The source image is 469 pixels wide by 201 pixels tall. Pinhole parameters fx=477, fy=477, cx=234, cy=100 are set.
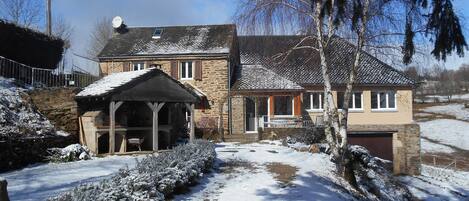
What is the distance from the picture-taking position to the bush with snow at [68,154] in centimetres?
1589

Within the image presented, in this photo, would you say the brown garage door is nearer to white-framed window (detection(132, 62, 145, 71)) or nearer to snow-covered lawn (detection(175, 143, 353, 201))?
snow-covered lawn (detection(175, 143, 353, 201))

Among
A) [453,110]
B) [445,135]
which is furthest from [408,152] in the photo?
[453,110]

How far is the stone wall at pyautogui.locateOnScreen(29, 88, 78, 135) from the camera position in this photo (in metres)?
18.1

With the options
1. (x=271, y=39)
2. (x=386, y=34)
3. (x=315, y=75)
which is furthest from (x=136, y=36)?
(x=386, y=34)

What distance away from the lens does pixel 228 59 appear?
93.0 feet

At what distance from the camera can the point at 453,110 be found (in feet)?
177

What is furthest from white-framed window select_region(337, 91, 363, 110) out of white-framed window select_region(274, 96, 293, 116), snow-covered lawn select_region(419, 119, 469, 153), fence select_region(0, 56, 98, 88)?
fence select_region(0, 56, 98, 88)

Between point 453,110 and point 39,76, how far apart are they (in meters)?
46.9

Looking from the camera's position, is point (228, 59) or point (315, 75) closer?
point (228, 59)

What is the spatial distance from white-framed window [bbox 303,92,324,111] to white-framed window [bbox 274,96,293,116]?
61.2 inches

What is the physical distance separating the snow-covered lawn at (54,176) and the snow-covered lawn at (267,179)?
2.20 m

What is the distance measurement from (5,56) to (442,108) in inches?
1952

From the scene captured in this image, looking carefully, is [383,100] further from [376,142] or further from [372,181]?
[372,181]

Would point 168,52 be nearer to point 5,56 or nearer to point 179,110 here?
point 179,110
